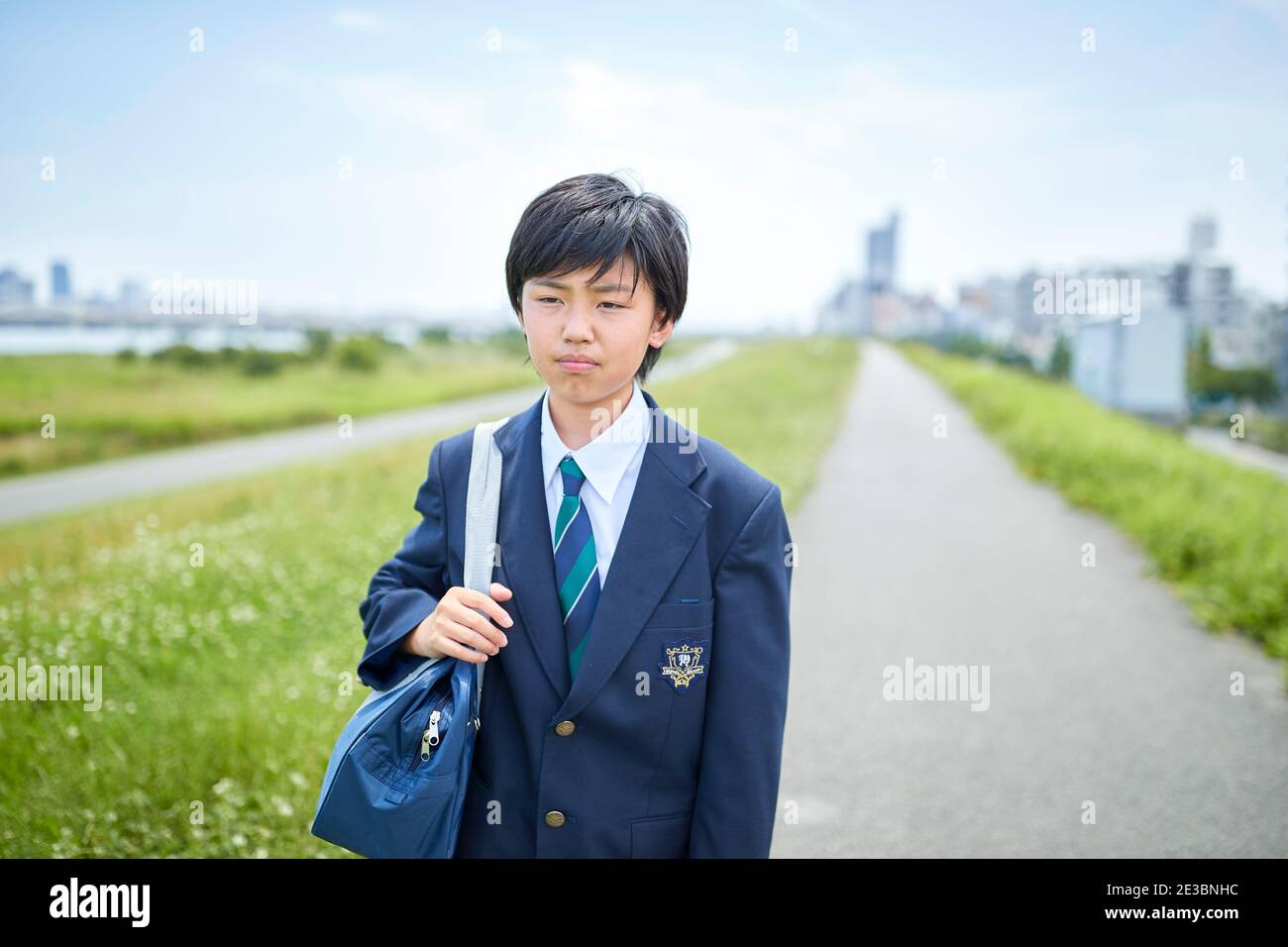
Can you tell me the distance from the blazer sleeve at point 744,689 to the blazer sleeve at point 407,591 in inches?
21.9

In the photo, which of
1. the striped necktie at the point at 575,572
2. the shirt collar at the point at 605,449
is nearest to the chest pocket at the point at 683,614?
the striped necktie at the point at 575,572

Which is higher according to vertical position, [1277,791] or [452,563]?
[452,563]

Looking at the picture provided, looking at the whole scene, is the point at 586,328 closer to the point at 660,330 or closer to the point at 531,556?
the point at 660,330

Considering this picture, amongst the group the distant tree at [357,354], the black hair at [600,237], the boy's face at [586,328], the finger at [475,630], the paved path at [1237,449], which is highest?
the distant tree at [357,354]

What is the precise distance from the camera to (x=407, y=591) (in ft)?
5.93

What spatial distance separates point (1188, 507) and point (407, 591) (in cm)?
875

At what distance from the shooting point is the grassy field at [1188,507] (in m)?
6.27

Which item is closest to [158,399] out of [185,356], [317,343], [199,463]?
[185,356]

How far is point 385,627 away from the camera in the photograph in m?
1.80

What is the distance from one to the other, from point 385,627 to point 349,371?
32.6 metres

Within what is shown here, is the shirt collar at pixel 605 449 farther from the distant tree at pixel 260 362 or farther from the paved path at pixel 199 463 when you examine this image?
the distant tree at pixel 260 362

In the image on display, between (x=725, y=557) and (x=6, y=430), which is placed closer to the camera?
(x=725, y=557)
